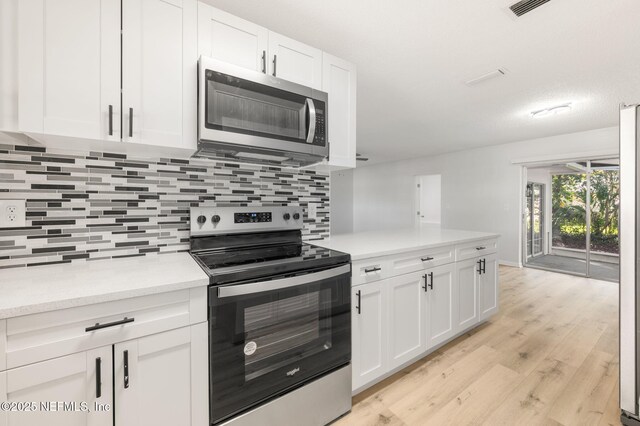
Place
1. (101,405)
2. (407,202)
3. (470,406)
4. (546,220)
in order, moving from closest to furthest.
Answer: (101,405) → (470,406) → (546,220) → (407,202)

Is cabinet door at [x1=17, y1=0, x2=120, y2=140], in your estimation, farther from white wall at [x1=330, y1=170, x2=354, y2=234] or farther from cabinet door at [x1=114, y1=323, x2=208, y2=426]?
white wall at [x1=330, y1=170, x2=354, y2=234]

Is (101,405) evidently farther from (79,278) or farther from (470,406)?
(470,406)

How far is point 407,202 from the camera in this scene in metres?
7.41

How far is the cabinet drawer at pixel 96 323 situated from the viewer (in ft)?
2.86

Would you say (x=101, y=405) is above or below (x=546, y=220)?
below

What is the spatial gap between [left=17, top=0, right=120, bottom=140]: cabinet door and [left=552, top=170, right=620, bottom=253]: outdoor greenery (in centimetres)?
653

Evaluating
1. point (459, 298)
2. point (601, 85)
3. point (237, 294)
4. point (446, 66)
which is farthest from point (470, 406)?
point (601, 85)

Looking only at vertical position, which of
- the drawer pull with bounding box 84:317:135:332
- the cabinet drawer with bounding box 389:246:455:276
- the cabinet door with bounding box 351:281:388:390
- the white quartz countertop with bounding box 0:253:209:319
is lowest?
the cabinet door with bounding box 351:281:388:390

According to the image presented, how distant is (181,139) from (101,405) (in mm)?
1139

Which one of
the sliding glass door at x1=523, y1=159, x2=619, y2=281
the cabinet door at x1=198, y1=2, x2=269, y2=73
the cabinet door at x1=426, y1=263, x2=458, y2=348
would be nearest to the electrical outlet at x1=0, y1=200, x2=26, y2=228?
the cabinet door at x1=198, y1=2, x2=269, y2=73

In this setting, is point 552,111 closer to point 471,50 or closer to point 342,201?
point 471,50

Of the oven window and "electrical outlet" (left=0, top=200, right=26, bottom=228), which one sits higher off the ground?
"electrical outlet" (left=0, top=200, right=26, bottom=228)

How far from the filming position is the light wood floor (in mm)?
1601

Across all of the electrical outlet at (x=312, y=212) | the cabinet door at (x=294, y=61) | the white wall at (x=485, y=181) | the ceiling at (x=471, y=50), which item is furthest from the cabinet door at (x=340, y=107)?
the white wall at (x=485, y=181)
